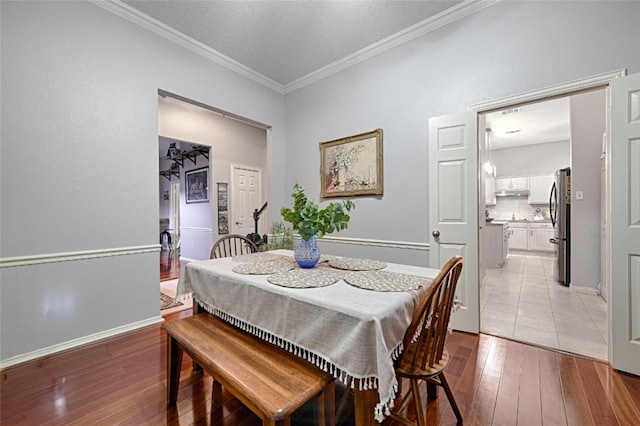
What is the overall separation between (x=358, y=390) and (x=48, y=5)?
345 cm

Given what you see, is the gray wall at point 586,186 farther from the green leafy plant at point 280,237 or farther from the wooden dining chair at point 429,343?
the green leafy plant at point 280,237

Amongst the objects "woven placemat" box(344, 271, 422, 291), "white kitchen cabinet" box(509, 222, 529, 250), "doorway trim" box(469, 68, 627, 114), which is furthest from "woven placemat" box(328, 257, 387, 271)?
"white kitchen cabinet" box(509, 222, 529, 250)

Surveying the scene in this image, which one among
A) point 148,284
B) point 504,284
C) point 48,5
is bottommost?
point 504,284

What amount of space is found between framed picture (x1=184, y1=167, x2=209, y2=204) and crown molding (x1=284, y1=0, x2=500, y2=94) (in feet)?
10.4

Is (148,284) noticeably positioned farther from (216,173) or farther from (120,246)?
(216,173)

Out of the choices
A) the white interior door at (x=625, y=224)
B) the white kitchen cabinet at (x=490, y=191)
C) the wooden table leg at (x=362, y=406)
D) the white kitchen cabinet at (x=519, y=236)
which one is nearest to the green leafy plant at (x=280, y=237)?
the wooden table leg at (x=362, y=406)

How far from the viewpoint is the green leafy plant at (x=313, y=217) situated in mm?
1627

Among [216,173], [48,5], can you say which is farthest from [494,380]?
[216,173]

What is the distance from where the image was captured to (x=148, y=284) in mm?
2670

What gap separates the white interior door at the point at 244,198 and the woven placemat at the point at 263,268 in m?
3.90

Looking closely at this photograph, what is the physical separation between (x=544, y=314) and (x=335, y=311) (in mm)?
3081

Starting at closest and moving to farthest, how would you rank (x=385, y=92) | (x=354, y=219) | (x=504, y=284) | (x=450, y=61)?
(x=450, y=61) < (x=385, y=92) < (x=354, y=219) < (x=504, y=284)

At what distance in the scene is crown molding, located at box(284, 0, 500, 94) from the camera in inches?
97.6

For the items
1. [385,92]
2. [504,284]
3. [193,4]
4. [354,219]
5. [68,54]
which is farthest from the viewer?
[504,284]
